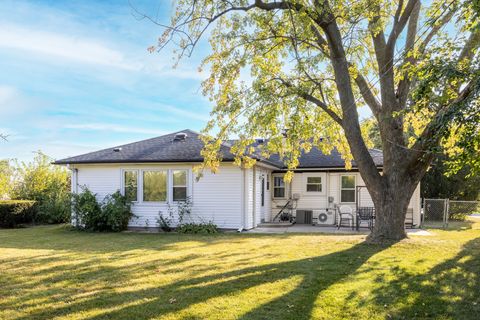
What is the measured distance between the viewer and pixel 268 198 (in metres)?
18.6

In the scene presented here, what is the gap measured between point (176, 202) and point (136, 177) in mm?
1961

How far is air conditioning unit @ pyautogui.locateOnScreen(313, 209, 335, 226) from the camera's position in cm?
1816

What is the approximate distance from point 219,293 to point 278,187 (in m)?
13.1

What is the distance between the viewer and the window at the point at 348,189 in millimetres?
18047

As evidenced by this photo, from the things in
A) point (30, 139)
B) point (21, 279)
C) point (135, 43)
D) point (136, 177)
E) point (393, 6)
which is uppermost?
point (393, 6)

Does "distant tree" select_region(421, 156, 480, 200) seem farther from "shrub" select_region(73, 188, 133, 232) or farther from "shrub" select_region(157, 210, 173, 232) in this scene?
"shrub" select_region(73, 188, 133, 232)


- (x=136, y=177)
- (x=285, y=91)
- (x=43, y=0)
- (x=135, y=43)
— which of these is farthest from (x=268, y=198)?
(x=43, y=0)

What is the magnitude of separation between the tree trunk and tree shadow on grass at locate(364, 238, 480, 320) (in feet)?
8.95

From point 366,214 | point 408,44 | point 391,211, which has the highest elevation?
point 408,44

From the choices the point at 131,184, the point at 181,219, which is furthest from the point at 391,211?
the point at 131,184

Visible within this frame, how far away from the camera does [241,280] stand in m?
6.97

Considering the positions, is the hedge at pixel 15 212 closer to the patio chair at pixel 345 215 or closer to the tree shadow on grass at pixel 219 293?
the tree shadow on grass at pixel 219 293

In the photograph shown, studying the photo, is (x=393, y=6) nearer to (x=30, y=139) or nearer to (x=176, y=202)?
(x=176, y=202)

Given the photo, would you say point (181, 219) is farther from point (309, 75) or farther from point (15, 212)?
point (15, 212)
